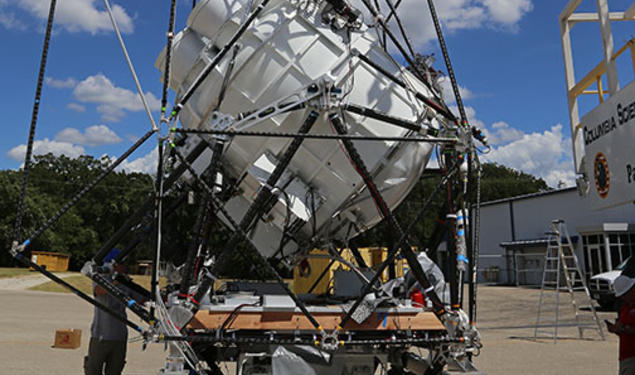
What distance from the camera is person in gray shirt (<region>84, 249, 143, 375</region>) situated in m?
5.70

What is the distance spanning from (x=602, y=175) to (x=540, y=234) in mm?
32891

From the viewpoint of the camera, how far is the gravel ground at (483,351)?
810 centimetres

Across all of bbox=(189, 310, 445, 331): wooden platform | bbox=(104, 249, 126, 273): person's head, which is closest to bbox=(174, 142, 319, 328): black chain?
bbox=(189, 310, 445, 331): wooden platform

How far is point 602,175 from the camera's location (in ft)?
14.1

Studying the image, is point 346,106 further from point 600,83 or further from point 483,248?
point 483,248

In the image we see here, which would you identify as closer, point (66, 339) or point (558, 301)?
point (66, 339)

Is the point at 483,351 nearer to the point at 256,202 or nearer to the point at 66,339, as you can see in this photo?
the point at 256,202

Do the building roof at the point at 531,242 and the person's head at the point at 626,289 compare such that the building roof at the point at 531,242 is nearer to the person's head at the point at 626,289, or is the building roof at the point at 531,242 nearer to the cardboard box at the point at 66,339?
the person's head at the point at 626,289

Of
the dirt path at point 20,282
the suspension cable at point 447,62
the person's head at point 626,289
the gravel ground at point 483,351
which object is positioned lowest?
the gravel ground at point 483,351

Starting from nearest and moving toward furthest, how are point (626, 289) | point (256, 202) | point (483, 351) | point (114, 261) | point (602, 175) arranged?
1. point (602, 175)
2. point (256, 202)
3. point (626, 289)
4. point (114, 261)
5. point (483, 351)

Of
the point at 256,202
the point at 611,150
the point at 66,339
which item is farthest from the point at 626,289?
the point at 66,339

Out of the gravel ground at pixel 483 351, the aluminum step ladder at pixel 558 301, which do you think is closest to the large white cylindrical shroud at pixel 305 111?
the gravel ground at pixel 483 351

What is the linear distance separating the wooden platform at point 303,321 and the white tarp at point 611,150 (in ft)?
5.91

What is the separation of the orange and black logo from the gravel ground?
4.61m
